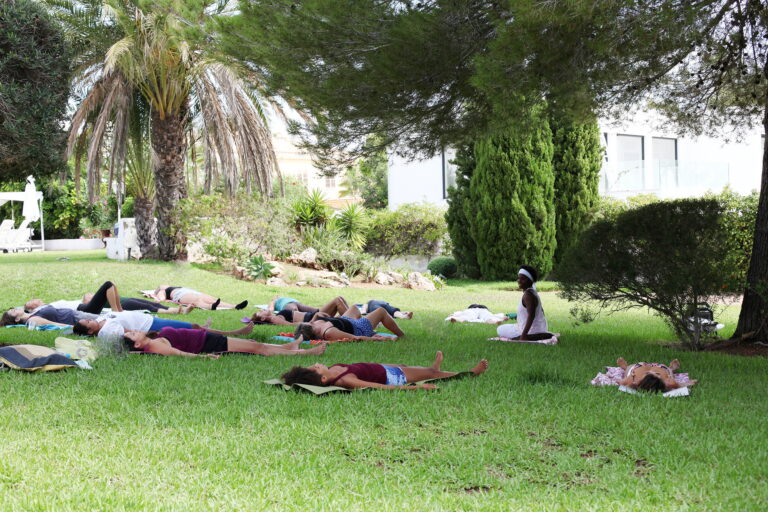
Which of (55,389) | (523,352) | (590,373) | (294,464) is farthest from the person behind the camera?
(523,352)

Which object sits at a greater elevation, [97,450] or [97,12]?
[97,12]

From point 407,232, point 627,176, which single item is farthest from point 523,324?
point 627,176

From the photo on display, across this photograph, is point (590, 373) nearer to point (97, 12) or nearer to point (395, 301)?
point (395, 301)

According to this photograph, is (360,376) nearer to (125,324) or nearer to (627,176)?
(125,324)

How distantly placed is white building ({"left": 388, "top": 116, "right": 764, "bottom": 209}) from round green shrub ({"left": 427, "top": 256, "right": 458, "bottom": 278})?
10.0ft

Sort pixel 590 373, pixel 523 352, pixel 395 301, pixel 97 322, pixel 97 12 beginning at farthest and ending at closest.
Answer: pixel 97 12
pixel 395 301
pixel 97 322
pixel 523 352
pixel 590 373

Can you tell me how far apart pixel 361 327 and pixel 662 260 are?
3.57 m

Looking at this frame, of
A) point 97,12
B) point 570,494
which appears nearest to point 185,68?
point 97,12

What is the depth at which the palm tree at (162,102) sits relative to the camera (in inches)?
688

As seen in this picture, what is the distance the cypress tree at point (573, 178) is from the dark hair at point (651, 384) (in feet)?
52.4

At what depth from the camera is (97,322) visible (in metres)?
8.53

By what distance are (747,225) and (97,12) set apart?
15.8 metres

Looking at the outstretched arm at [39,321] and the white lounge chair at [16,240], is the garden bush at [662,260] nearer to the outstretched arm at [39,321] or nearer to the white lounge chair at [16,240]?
the outstretched arm at [39,321]

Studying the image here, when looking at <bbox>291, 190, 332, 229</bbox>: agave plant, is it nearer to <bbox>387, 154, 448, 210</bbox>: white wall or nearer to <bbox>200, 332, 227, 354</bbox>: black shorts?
<bbox>387, 154, 448, 210</bbox>: white wall
